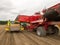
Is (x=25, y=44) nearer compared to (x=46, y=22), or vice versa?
(x=25, y=44)

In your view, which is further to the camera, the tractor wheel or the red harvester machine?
the tractor wheel

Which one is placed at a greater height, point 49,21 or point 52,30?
point 49,21

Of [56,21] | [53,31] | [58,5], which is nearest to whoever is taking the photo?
[58,5]

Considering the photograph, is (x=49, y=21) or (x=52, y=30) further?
(x=52, y=30)

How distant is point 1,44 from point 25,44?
59.2 inches

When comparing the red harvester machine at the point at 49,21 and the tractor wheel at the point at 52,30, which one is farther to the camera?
the tractor wheel at the point at 52,30

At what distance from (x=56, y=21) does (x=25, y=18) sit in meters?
7.51

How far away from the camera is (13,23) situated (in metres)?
18.9

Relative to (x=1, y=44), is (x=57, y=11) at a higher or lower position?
higher

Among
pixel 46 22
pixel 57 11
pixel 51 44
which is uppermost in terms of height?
pixel 57 11

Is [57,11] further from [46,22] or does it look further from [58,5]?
[46,22]

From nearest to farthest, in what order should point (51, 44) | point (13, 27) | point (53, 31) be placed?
point (51, 44) → point (53, 31) → point (13, 27)

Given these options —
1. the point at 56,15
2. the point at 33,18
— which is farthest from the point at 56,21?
the point at 33,18

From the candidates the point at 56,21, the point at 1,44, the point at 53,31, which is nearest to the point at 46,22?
the point at 56,21
